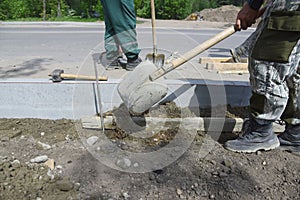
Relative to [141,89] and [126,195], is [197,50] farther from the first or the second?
[126,195]

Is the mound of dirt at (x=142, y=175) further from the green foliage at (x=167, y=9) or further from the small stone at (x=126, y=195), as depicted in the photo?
the green foliage at (x=167, y=9)

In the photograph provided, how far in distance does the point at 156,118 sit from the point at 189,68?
60.2 inches

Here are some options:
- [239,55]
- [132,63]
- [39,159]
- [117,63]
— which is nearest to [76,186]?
[39,159]

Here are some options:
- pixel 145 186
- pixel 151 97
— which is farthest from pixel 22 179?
pixel 151 97

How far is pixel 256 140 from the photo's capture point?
2209mm

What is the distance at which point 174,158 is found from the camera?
7.10 feet

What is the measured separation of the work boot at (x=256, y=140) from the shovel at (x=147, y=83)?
64 centimetres

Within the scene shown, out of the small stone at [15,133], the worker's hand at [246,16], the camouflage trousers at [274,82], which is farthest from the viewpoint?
the small stone at [15,133]

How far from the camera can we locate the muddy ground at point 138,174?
1795 mm

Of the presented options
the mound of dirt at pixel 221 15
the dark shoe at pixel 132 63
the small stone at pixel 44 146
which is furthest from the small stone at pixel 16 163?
the mound of dirt at pixel 221 15

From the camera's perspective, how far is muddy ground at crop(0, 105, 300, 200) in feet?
5.89

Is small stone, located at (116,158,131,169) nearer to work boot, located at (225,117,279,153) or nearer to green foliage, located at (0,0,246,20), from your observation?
work boot, located at (225,117,279,153)

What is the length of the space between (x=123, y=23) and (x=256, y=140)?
6.62 feet

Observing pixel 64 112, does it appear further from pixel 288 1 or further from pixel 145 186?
pixel 288 1
